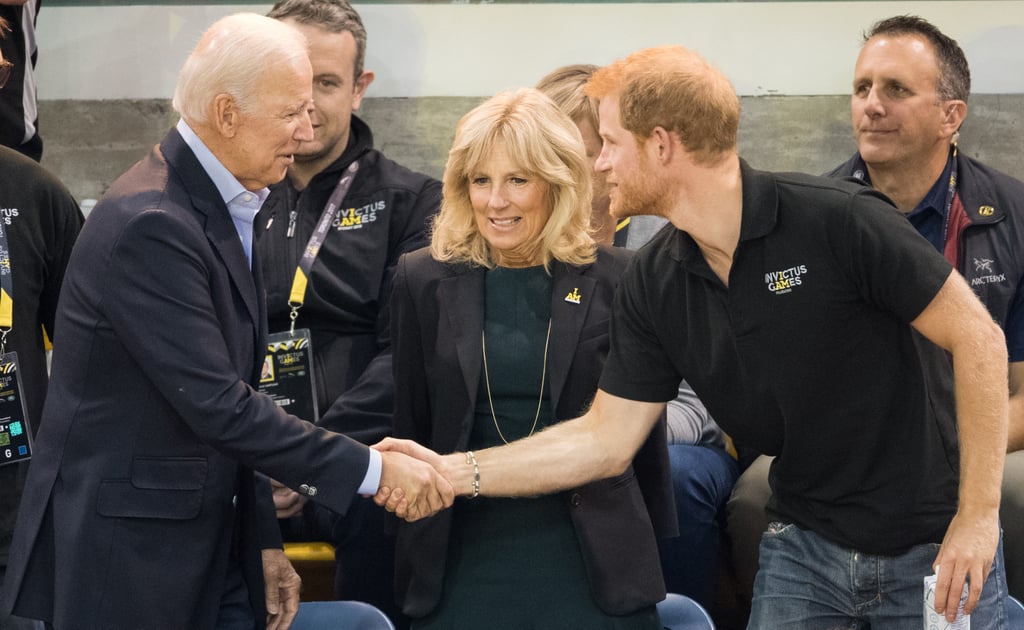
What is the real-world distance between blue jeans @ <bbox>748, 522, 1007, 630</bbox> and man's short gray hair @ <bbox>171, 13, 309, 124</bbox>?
4.69 feet

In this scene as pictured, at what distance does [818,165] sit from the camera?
4.56 meters

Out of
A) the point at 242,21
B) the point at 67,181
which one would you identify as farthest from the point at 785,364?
the point at 67,181

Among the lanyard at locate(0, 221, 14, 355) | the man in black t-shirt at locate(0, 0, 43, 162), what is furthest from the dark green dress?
the man in black t-shirt at locate(0, 0, 43, 162)

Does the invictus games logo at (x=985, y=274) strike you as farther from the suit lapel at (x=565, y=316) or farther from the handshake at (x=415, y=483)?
the handshake at (x=415, y=483)

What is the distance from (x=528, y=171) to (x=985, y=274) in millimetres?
1439

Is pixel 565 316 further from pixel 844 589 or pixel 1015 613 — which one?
pixel 1015 613

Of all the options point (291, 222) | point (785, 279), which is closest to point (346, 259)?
point (291, 222)

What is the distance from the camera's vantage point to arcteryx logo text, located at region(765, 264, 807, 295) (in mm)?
2436

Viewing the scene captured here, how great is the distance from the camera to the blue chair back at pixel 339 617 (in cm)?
290

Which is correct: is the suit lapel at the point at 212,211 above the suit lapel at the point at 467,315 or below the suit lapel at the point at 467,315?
above

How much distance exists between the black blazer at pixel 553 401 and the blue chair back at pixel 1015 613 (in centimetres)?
78

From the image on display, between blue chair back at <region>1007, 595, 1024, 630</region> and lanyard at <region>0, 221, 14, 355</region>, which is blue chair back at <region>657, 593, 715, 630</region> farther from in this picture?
lanyard at <region>0, 221, 14, 355</region>

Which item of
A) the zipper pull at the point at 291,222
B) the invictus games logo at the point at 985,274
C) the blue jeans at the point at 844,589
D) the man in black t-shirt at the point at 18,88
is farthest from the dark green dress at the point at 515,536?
the man in black t-shirt at the point at 18,88

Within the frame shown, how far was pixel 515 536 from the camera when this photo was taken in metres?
2.90
